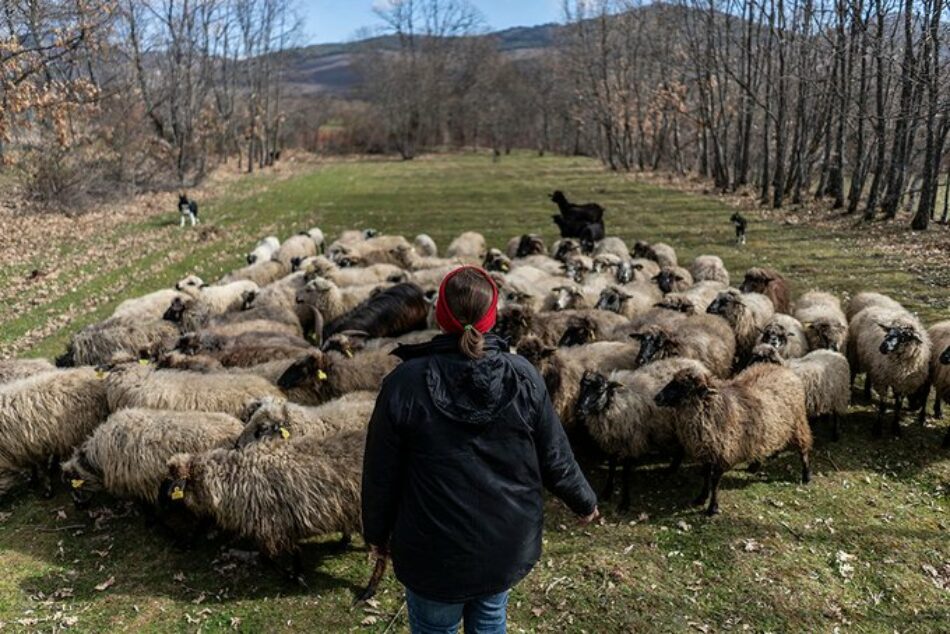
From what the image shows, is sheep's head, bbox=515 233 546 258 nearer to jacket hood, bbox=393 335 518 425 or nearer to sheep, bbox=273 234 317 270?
sheep, bbox=273 234 317 270

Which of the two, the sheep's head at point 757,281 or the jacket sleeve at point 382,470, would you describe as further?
the sheep's head at point 757,281

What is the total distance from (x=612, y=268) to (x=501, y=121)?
70.0 m

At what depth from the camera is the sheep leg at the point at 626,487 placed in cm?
672

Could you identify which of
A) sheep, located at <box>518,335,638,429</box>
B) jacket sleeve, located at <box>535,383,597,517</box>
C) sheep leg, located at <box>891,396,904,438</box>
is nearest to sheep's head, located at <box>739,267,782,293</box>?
sheep leg, located at <box>891,396,904,438</box>

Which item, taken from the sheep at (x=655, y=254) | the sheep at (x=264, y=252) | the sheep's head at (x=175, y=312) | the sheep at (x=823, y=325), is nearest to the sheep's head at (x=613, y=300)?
the sheep at (x=823, y=325)

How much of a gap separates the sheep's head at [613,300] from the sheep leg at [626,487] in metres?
4.08

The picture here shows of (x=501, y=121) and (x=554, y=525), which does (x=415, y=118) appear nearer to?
(x=501, y=121)

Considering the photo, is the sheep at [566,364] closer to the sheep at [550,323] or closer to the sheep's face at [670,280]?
the sheep at [550,323]

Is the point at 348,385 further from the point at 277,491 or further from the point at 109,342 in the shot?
the point at 109,342

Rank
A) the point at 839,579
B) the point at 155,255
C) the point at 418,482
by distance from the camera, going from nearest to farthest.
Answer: the point at 418,482, the point at 839,579, the point at 155,255

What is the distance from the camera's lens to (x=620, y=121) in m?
46.3

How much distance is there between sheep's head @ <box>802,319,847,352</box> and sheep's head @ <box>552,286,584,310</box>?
3498mm

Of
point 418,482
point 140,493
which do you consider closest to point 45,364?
point 140,493

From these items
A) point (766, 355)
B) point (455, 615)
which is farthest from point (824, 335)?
point (455, 615)
